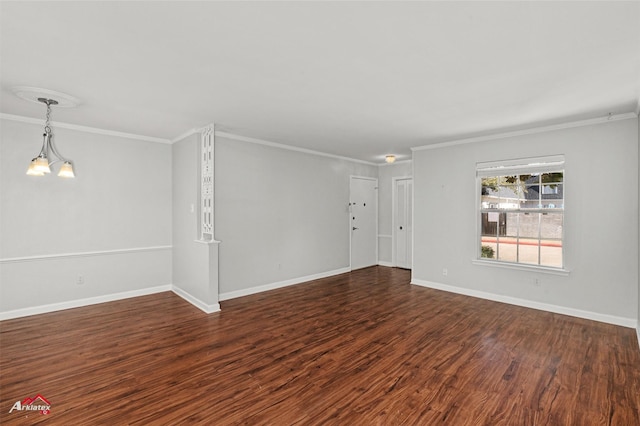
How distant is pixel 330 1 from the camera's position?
5.59 feet

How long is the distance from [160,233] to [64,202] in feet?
4.48

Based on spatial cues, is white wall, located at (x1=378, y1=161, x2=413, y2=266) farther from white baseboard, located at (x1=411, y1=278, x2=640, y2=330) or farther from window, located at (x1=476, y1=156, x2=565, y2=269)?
window, located at (x1=476, y1=156, x2=565, y2=269)

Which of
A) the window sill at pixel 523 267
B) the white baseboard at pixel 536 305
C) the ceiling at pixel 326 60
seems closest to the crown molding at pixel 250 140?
the ceiling at pixel 326 60

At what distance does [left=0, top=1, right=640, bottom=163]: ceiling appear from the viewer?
1.82 metres

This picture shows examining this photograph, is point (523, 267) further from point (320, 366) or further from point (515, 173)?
point (320, 366)

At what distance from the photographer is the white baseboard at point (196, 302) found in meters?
4.32

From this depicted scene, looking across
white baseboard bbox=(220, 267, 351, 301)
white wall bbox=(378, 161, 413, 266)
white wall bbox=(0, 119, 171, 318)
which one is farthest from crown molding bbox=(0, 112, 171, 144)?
white wall bbox=(378, 161, 413, 266)

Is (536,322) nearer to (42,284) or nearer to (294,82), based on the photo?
(294,82)

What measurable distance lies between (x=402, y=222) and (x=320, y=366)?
5.10 metres

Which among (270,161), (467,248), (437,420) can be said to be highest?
(270,161)

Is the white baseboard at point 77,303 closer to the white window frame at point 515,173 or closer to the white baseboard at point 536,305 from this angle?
the white baseboard at point 536,305

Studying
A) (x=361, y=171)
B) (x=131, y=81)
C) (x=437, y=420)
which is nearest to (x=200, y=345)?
(x=437, y=420)

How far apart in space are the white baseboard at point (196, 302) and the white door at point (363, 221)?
3552 millimetres

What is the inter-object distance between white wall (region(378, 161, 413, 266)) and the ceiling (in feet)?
11.4
